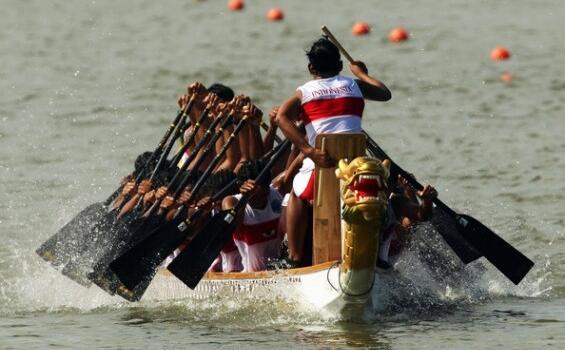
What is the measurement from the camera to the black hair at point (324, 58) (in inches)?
449

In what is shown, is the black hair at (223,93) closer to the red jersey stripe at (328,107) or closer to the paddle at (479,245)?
the paddle at (479,245)

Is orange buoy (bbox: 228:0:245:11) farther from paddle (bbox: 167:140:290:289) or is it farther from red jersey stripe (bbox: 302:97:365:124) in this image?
red jersey stripe (bbox: 302:97:365:124)

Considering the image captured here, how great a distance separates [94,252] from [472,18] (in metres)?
17.7

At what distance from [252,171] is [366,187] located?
1.51 meters

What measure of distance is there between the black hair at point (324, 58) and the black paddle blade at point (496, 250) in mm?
1721

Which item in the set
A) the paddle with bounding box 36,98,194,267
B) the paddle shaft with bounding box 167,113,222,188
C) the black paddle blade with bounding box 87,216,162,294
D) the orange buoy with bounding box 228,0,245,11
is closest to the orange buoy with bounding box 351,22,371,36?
the orange buoy with bounding box 228,0,245,11

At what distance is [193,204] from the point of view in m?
12.6

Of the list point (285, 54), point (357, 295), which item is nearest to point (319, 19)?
point (285, 54)

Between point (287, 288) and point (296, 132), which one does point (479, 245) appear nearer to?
point (287, 288)

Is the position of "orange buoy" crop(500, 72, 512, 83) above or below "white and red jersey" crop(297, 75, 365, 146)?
above

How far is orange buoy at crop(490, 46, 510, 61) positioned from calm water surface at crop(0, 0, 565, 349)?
143 millimetres

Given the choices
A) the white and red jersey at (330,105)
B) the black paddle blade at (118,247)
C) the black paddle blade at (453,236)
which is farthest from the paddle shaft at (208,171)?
the black paddle blade at (453,236)

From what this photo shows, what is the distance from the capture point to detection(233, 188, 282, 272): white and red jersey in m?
12.1

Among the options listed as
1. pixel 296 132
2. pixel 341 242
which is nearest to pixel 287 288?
pixel 341 242
